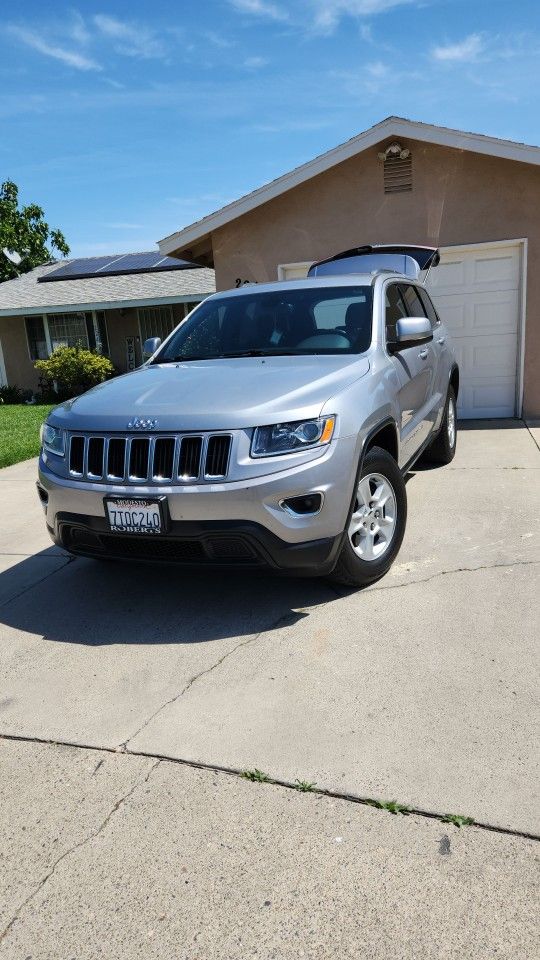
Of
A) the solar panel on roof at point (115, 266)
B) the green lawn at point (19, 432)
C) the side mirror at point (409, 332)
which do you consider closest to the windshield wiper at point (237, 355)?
the side mirror at point (409, 332)

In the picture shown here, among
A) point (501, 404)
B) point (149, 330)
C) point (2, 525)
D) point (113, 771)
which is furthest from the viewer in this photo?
point (149, 330)

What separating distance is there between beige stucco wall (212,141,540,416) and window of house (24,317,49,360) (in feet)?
37.5

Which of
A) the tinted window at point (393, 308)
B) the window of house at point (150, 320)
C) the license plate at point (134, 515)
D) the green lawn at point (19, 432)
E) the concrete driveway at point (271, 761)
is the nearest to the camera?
the concrete driveway at point (271, 761)

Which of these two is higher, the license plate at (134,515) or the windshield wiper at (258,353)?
the windshield wiper at (258,353)

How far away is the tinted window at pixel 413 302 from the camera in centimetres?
580

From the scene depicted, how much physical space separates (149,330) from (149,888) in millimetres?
18362

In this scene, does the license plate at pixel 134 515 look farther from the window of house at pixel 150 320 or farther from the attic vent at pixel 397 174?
the window of house at pixel 150 320

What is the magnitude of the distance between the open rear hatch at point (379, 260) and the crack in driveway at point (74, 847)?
6.65 metres

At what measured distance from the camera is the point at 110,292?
61.4ft

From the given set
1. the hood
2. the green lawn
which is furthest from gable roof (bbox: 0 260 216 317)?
the hood

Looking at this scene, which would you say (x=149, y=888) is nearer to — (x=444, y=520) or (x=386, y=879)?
(x=386, y=879)

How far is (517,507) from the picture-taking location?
5.62 metres

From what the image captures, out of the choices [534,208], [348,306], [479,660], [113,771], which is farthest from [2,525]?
[534,208]

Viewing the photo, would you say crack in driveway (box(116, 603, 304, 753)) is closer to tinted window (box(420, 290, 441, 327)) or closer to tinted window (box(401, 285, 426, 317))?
tinted window (box(401, 285, 426, 317))
